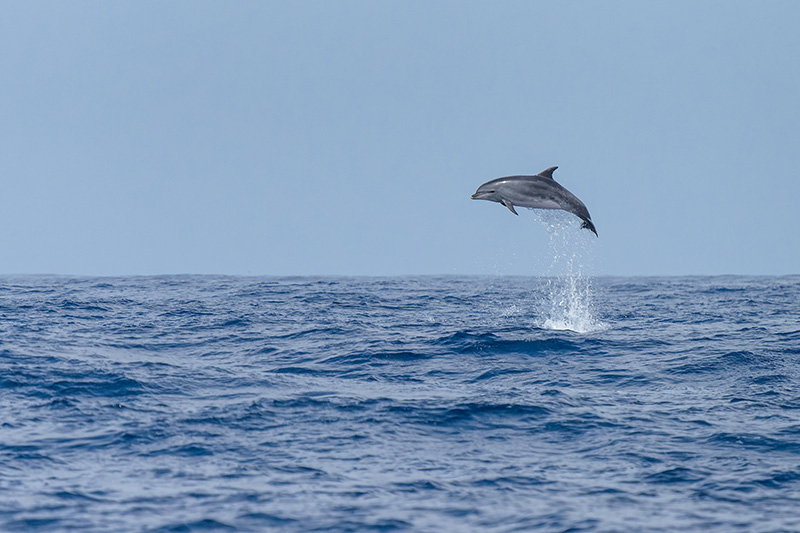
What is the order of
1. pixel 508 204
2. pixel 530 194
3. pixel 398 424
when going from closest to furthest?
pixel 398 424
pixel 508 204
pixel 530 194

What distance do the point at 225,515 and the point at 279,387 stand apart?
690 cm

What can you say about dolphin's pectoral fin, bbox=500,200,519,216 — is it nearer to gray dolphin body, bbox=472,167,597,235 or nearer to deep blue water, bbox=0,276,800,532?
gray dolphin body, bbox=472,167,597,235

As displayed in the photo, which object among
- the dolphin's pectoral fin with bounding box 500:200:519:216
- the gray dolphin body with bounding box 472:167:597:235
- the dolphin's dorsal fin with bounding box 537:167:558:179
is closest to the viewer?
the dolphin's pectoral fin with bounding box 500:200:519:216

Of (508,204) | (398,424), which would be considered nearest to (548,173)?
(508,204)

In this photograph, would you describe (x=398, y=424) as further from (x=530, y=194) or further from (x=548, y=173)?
(x=548, y=173)

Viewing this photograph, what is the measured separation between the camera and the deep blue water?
10.6 metres

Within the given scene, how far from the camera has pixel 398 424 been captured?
47.4ft

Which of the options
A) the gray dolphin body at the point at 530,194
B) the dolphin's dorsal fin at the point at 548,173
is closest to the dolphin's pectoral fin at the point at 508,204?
the gray dolphin body at the point at 530,194

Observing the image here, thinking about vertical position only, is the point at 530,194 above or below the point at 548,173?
below

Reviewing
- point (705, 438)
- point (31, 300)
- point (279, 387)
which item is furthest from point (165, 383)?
point (31, 300)

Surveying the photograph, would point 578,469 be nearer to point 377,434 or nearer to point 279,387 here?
point 377,434

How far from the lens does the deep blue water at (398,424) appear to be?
1056 cm

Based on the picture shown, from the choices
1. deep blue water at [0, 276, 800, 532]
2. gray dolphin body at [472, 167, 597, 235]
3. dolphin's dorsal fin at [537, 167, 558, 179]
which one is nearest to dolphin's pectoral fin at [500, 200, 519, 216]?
gray dolphin body at [472, 167, 597, 235]

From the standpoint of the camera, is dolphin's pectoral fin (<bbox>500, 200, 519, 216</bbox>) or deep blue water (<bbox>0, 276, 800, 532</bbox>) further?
dolphin's pectoral fin (<bbox>500, 200, 519, 216</bbox>)
